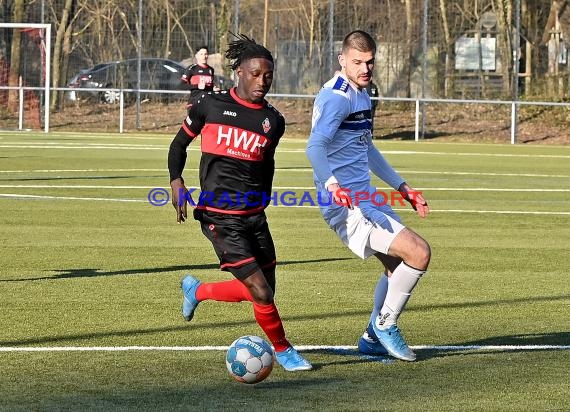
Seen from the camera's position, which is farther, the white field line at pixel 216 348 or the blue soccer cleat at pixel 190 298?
the blue soccer cleat at pixel 190 298

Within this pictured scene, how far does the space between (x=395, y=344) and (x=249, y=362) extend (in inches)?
44.5

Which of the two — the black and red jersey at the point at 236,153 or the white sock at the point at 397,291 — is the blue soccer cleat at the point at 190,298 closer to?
the black and red jersey at the point at 236,153

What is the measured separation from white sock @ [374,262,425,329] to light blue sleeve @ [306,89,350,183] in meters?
0.72

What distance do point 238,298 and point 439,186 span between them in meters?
13.6

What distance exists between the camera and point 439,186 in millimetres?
21078

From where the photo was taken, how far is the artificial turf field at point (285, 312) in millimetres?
6535

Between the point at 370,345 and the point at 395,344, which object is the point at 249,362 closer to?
the point at 395,344

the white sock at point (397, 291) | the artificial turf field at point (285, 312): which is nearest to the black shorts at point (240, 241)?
the artificial turf field at point (285, 312)

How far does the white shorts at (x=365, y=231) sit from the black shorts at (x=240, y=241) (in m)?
0.49

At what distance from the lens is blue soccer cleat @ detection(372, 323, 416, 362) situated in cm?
743

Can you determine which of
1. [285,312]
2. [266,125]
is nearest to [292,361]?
[266,125]

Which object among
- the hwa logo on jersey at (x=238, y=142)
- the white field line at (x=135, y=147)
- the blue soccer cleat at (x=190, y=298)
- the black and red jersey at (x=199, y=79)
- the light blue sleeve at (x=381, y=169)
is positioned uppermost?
the black and red jersey at (x=199, y=79)

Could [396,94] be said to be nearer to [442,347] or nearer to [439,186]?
[439,186]

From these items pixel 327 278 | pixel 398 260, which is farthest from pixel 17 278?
pixel 398 260
